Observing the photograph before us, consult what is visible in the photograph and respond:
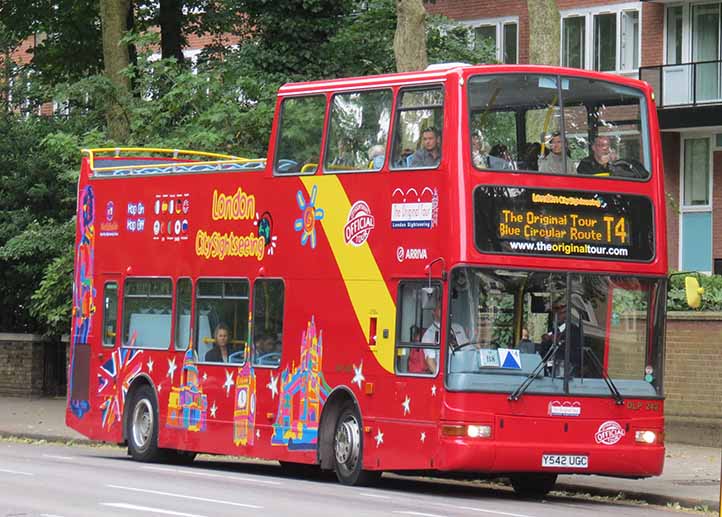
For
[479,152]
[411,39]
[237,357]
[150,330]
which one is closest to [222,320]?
[237,357]

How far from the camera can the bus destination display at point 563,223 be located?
1734cm

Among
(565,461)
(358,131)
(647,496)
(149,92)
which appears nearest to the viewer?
(565,461)

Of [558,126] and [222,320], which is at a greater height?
[558,126]

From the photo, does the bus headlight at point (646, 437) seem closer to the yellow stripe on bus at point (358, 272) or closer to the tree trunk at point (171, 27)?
the yellow stripe on bus at point (358, 272)

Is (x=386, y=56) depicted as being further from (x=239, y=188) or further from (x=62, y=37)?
(x=239, y=188)

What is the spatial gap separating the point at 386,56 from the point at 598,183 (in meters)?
17.6

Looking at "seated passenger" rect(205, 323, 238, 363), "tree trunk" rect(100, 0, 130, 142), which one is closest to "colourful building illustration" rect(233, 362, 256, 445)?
"seated passenger" rect(205, 323, 238, 363)

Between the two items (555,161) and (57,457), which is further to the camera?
(57,457)

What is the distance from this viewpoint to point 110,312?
78.5 feet

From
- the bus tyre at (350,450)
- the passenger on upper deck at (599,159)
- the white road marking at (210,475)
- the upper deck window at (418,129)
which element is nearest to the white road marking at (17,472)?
the white road marking at (210,475)

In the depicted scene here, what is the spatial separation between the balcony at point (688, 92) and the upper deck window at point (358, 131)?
825 inches

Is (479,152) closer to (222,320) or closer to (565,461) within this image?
(565,461)

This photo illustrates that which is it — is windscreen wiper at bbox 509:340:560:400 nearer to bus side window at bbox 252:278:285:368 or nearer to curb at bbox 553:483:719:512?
curb at bbox 553:483:719:512

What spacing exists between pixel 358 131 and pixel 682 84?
2197cm
